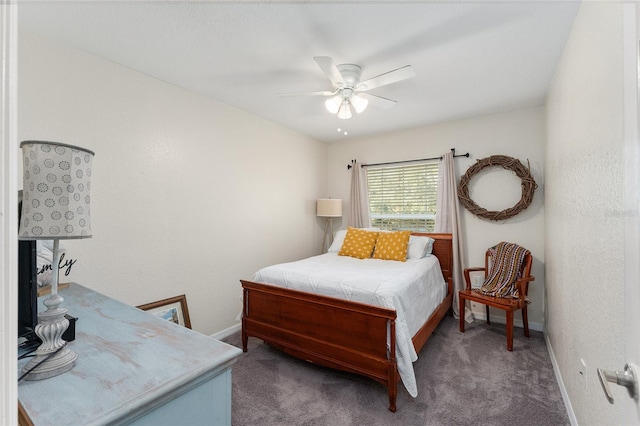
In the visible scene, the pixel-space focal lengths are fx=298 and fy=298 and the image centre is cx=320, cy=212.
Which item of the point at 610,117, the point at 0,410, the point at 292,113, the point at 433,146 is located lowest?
the point at 0,410

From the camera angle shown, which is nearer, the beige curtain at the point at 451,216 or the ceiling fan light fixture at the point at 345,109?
the ceiling fan light fixture at the point at 345,109

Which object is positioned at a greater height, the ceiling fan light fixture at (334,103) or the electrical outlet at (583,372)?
the ceiling fan light fixture at (334,103)

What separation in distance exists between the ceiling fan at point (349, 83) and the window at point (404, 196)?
5.53ft

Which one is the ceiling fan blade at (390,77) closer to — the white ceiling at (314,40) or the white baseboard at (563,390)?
the white ceiling at (314,40)

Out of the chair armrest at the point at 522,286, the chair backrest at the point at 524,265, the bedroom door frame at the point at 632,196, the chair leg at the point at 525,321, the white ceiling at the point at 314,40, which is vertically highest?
the white ceiling at the point at 314,40

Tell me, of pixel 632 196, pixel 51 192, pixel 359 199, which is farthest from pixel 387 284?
pixel 359 199

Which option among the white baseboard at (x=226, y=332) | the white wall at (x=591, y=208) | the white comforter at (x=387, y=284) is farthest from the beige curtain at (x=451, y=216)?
the white baseboard at (x=226, y=332)

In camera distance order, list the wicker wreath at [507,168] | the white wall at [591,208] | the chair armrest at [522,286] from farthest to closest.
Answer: the wicker wreath at [507,168], the chair armrest at [522,286], the white wall at [591,208]

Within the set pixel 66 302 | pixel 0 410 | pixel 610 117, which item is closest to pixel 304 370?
pixel 66 302

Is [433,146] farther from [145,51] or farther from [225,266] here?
[145,51]

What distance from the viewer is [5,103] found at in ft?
1.30

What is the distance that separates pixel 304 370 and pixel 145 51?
8.85 feet

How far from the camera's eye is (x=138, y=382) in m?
0.83

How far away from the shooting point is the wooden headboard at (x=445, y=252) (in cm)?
355
